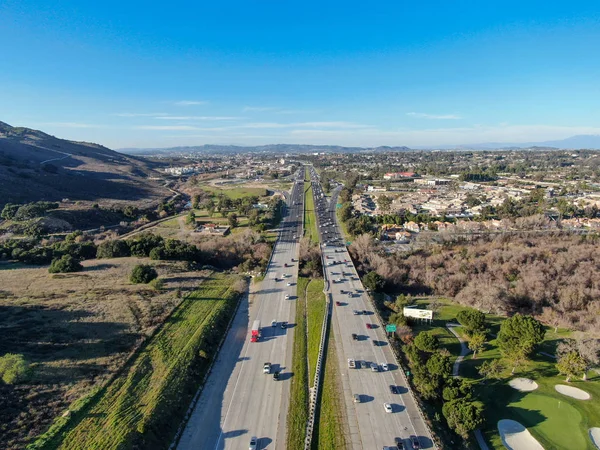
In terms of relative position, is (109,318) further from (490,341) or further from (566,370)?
(566,370)

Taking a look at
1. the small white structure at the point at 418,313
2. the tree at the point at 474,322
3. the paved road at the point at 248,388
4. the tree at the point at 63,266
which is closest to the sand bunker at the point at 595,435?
the tree at the point at 474,322

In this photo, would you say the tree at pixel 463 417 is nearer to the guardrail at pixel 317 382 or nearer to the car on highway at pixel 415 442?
the car on highway at pixel 415 442

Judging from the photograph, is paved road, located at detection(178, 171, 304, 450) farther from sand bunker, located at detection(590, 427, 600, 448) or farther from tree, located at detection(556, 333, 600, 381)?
tree, located at detection(556, 333, 600, 381)

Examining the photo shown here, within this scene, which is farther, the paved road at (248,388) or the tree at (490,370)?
the tree at (490,370)

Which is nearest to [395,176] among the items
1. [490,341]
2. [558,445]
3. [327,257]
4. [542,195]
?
[542,195]

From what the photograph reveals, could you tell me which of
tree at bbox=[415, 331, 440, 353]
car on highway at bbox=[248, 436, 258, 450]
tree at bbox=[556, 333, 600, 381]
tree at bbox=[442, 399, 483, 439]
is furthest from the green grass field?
car on highway at bbox=[248, 436, 258, 450]

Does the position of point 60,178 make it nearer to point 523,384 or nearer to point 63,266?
point 63,266
